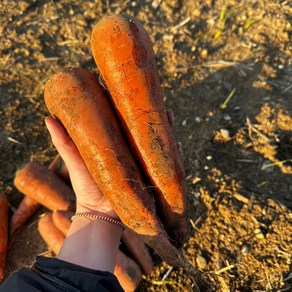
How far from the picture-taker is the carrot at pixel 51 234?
88.7 inches

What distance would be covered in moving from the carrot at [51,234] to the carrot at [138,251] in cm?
39

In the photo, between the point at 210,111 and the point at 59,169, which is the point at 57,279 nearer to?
the point at 59,169

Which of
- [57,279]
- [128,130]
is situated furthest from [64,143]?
[57,279]

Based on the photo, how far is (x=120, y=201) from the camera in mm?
1845

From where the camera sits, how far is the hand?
1.93 m

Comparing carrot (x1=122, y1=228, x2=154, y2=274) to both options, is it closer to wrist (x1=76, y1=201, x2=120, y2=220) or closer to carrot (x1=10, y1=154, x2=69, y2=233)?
wrist (x1=76, y1=201, x2=120, y2=220)

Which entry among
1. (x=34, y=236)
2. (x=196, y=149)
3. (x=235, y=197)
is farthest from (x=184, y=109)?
(x=34, y=236)

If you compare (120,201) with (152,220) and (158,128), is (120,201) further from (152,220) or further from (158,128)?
(158,128)

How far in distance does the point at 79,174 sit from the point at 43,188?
1.59ft

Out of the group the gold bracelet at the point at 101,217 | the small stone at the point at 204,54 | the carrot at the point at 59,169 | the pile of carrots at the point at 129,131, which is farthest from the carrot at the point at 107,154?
the small stone at the point at 204,54

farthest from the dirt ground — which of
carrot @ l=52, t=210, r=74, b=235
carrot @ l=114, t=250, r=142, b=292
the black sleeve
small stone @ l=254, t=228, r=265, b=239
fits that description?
the black sleeve

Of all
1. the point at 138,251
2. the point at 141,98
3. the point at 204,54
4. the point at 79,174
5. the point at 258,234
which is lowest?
the point at 258,234

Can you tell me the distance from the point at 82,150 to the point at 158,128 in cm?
40

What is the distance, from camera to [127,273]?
2.17m
